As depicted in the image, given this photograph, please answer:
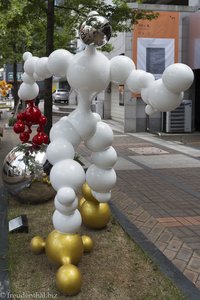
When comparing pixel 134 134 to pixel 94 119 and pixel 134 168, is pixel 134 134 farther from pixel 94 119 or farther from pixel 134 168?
pixel 94 119

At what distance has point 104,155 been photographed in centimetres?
Result: 440

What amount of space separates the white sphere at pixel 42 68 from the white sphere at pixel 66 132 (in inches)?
23.4

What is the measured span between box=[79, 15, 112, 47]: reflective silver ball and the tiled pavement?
96.1 inches

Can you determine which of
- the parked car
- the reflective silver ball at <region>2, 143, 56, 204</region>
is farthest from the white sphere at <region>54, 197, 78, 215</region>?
the parked car

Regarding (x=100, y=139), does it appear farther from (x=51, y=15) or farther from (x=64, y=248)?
(x=51, y=15)

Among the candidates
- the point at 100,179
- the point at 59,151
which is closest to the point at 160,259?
the point at 100,179

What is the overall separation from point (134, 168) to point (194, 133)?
25.3 ft

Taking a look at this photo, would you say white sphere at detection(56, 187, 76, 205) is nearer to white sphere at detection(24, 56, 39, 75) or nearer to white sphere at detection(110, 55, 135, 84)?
white sphere at detection(110, 55, 135, 84)

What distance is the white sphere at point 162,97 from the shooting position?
3492mm

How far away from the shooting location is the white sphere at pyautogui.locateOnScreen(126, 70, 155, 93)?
3778 mm

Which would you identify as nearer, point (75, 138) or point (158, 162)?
point (75, 138)

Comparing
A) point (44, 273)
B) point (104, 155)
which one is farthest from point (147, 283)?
point (104, 155)

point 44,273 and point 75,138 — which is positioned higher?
point 75,138

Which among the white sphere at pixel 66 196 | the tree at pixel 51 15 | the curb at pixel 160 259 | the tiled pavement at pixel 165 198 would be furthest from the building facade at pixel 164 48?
the white sphere at pixel 66 196
